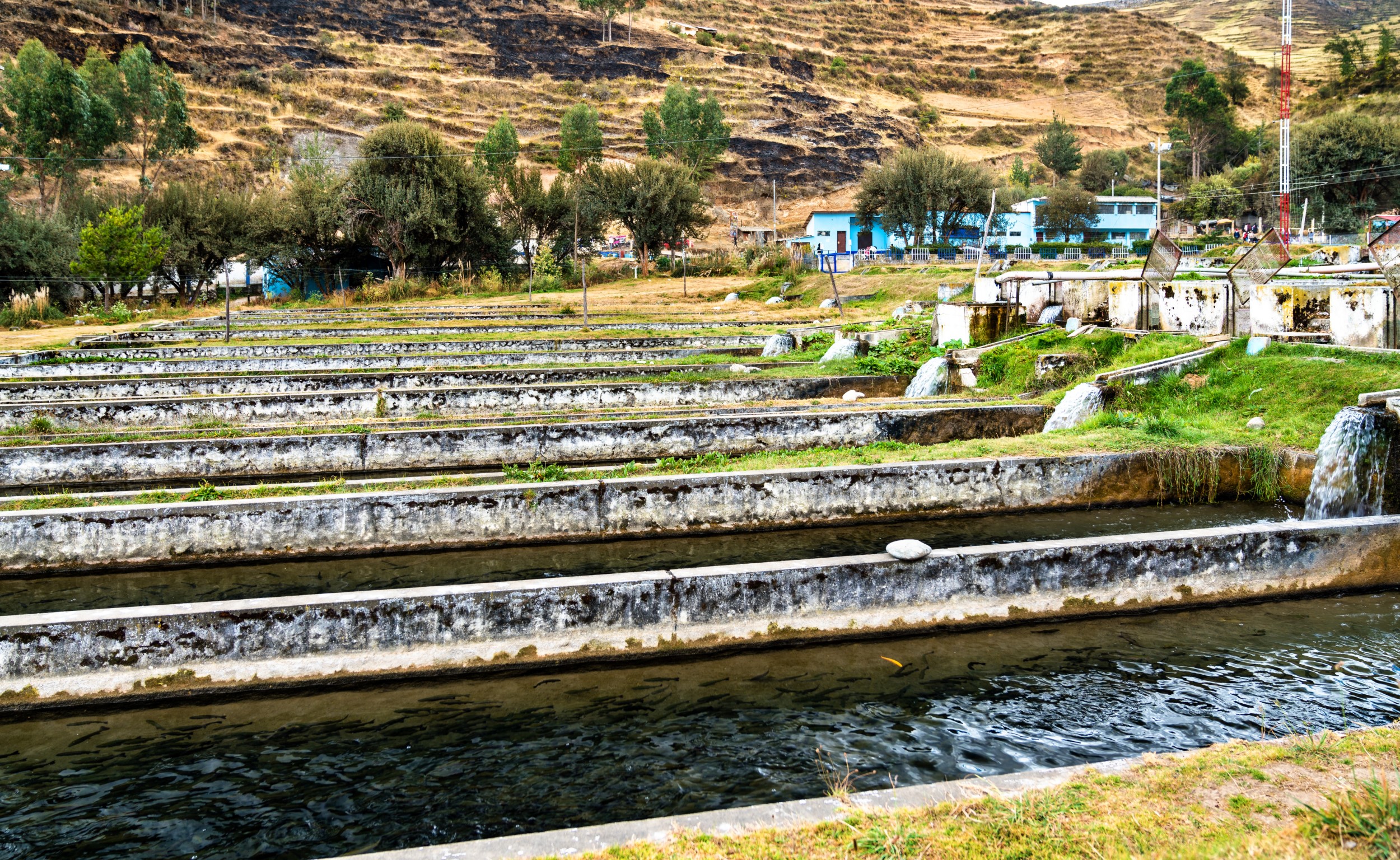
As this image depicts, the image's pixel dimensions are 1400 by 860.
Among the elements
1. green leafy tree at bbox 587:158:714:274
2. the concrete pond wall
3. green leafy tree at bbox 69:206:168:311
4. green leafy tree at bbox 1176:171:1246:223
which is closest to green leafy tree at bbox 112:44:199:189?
green leafy tree at bbox 69:206:168:311

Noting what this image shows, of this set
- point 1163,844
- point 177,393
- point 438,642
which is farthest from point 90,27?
point 1163,844

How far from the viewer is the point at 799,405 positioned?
16906 millimetres

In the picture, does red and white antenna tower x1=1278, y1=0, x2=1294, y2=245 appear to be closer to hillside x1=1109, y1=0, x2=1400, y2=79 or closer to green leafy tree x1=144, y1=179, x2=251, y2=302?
green leafy tree x1=144, y1=179, x2=251, y2=302

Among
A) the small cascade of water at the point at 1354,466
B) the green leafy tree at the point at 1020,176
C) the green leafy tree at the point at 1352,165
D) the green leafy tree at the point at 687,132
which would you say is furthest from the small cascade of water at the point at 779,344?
the green leafy tree at the point at 1020,176

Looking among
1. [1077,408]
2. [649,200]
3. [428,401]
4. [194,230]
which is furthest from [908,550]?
[649,200]

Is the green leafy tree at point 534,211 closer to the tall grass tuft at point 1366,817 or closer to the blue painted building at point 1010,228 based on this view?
the blue painted building at point 1010,228

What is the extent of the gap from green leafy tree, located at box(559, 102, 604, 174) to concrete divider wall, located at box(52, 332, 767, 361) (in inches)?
2084

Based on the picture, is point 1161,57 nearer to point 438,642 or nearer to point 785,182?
point 785,182

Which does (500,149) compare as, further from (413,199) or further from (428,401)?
(428,401)

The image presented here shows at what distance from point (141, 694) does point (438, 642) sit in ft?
7.45

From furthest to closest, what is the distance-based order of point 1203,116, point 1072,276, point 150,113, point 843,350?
point 1203,116 < point 150,113 < point 843,350 < point 1072,276

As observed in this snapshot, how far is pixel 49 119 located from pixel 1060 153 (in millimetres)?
91990

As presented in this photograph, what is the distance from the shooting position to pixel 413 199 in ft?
155

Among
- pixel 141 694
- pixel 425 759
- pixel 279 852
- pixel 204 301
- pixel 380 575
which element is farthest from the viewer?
pixel 204 301
